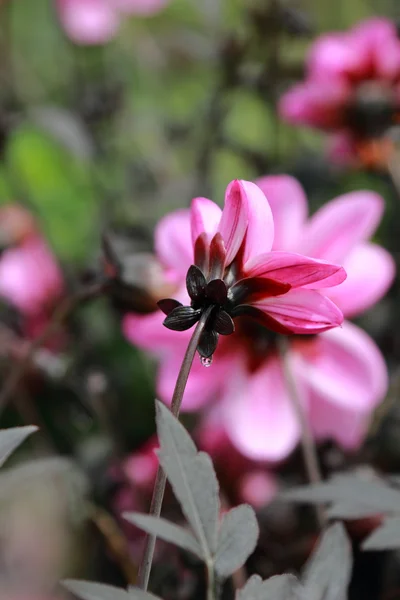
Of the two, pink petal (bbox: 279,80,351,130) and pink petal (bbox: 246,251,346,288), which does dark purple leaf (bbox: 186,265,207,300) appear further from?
pink petal (bbox: 279,80,351,130)

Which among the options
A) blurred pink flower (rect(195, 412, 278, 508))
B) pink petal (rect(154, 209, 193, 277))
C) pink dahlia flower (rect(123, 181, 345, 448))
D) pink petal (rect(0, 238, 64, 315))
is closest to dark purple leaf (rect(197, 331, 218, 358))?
pink dahlia flower (rect(123, 181, 345, 448))

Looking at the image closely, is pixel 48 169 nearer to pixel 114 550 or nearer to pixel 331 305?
pixel 114 550

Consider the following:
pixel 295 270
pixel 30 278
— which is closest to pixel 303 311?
pixel 295 270

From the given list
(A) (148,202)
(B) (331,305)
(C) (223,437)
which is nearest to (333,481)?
(B) (331,305)

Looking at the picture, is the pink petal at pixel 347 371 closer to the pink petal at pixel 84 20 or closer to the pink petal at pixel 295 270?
the pink petal at pixel 295 270

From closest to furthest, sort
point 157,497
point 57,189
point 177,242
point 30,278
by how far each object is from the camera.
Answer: point 157,497 < point 177,242 < point 30,278 < point 57,189

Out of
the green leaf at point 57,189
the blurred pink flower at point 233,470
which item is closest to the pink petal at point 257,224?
the blurred pink flower at point 233,470

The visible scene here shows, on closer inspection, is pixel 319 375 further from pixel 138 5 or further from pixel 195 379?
pixel 138 5
